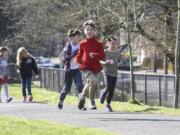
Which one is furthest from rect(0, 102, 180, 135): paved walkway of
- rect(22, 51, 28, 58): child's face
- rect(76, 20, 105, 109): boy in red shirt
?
rect(22, 51, 28, 58): child's face

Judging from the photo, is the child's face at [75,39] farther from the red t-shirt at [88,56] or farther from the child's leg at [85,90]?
the child's leg at [85,90]

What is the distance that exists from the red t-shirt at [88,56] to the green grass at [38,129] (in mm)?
2365

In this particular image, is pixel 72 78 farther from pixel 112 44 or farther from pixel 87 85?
pixel 87 85

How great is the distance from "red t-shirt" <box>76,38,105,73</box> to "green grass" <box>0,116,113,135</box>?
236 cm

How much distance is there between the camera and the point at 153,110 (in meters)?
13.8

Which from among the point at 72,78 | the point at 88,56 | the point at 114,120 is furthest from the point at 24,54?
the point at 114,120

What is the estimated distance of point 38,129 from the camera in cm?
963

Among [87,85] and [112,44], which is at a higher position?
[112,44]

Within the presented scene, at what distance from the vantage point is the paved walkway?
989 centimetres

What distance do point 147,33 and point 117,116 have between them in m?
13.8

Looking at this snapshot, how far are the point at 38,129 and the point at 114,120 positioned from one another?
6.72 ft

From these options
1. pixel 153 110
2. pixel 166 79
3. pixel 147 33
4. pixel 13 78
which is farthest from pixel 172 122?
pixel 13 78

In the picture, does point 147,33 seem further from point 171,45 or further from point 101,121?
point 101,121

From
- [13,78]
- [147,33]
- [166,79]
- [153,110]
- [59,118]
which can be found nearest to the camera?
[59,118]
